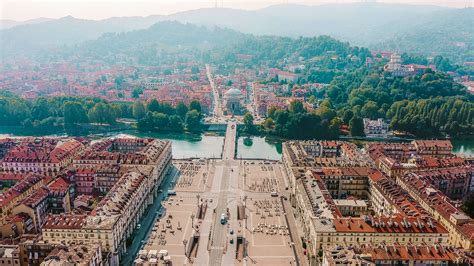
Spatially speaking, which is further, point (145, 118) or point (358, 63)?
point (358, 63)

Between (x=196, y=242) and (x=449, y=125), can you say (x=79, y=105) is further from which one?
(x=449, y=125)

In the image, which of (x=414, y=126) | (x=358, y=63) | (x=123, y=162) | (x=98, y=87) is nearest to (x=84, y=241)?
(x=123, y=162)

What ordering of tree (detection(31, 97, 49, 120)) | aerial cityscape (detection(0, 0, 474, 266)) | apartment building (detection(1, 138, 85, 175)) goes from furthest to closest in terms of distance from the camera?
tree (detection(31, 97, 49, 120)) < apartment building (detection(1, 138, 85, 175)) < aerial cityscape (detection(0, 0, 474, 266))

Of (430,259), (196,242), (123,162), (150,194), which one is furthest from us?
(123,162)

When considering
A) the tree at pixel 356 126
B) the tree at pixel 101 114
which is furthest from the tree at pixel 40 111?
the tree at pixel 356 126

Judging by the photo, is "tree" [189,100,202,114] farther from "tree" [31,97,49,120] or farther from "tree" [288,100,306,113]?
"tree" [31,97,49,120]

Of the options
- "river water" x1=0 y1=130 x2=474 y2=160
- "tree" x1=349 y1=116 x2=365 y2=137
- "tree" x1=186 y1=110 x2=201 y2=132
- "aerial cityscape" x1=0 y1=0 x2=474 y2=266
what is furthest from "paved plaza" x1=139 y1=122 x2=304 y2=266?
"tree" x1=349 y1=116 x2=365 y2=137

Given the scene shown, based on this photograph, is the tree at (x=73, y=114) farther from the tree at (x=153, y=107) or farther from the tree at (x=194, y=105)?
the tree at (x=194, y=105)
